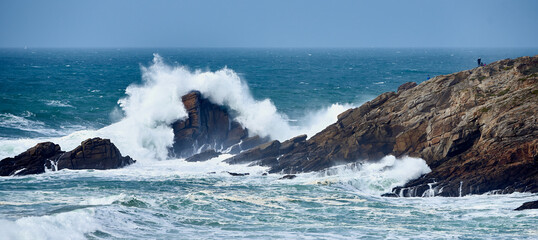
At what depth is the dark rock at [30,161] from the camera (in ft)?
106

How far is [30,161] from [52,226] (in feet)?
40.4

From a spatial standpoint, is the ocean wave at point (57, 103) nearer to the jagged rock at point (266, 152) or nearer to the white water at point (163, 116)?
the white water at point (163, 116)

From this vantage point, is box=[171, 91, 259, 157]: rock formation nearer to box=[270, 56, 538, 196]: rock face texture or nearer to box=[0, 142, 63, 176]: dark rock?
box=[270, 56, 538, 196]: rock face texture

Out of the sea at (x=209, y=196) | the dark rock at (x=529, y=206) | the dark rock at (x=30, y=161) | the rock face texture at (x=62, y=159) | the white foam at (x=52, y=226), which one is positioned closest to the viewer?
the white foam at (x=52, y=226)

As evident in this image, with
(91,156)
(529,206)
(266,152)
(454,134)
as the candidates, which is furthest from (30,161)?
(529,206)

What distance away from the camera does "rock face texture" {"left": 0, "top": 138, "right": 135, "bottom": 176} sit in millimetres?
32781

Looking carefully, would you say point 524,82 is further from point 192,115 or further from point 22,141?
point 22,141

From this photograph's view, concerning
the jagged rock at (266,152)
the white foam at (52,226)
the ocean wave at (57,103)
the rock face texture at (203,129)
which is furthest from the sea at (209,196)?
the ocean wave at (57,103)

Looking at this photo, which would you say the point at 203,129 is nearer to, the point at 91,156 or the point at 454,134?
the point at 91,156

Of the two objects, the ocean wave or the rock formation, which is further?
the ocean wave

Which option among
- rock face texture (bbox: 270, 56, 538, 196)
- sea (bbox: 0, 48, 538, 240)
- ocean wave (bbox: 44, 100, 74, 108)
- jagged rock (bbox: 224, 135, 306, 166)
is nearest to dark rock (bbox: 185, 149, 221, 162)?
sea (bbox: 0, 48, 538, 240)

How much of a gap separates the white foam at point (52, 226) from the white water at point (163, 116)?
50.5ft

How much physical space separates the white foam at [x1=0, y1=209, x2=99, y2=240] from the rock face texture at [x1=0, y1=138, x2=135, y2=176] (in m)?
10.5

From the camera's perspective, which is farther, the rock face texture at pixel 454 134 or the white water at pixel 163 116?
the white water at pixel 163 116
